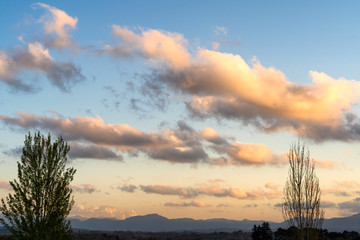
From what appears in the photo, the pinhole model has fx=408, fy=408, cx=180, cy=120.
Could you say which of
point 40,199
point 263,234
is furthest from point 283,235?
point 40,199

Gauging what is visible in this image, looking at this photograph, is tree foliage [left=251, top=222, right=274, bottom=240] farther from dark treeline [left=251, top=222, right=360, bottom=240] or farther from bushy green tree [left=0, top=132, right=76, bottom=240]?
bushy green tree [left=0, top=132, right=76, bottom=240]

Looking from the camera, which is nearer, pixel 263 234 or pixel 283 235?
pixel 283 235

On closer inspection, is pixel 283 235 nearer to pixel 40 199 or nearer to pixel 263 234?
pixel 263 234

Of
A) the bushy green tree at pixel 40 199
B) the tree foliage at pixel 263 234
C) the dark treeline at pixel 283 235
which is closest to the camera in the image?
the bushy green tree at pixel 40 199

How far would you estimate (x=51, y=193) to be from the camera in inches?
1043

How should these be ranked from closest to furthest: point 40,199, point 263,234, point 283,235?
point 40,199, point 283,235, point 263,234

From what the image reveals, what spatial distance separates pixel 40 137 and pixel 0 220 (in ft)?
20.6

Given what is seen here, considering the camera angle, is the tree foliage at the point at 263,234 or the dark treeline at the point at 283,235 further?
the tree foliage at the point at 263,234

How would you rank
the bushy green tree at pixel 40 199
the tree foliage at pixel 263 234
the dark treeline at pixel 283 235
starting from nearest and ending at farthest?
1. the bushy green tree at pixel 40 199
2. the dark treeline at pixel 283 235
3. the tree foliage at pixel 263 234

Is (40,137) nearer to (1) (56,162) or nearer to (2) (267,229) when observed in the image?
(1) (56,162)

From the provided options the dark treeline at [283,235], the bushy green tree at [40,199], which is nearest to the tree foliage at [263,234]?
the dark treeline at [283,235]

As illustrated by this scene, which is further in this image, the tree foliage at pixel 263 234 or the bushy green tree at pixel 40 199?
the tree foliage at pixel 263 234

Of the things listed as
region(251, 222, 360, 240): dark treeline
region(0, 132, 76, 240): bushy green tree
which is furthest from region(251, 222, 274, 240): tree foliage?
region(0, 132, 76, 240): bushy green tree

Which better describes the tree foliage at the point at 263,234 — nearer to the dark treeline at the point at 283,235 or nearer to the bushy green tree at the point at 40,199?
the dark treeline at the point at 283,235
